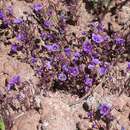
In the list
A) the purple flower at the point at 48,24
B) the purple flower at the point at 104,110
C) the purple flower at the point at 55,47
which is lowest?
the purple flower at the point at 104,110

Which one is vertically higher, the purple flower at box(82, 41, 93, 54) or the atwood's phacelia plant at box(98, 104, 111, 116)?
the purple flower at box(82, 41, 93, 54)

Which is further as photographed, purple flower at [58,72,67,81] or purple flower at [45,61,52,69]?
purple flower at [45,61,52,69]

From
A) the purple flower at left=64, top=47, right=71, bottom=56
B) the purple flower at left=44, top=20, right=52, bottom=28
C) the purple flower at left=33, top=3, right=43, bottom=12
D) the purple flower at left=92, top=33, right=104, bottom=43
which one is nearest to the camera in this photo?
the purple flower at left=64, top=47, right=71, bottom=56

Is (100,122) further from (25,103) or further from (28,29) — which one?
(28,29)

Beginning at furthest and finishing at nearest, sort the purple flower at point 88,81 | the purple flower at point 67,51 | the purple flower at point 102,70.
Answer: the purple flower at point 67,51, the purple flower at point 102,70, the purple flower at point 88,81

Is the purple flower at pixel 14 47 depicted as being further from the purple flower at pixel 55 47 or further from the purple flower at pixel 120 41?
the purple flower at pixel 120 41

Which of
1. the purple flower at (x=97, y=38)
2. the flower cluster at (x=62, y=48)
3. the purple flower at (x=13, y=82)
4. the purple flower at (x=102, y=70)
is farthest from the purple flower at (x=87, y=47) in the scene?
the purple flower at (x=13, y=82)

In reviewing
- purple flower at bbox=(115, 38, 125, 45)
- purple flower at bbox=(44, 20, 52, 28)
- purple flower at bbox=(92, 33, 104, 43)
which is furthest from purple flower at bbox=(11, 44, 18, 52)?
purple flower at bbox=(115, 38, 125, 45)

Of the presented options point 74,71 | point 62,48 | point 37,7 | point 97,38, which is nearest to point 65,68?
point 74,71

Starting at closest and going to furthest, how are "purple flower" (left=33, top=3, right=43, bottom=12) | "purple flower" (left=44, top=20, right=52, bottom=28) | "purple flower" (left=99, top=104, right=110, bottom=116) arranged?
"purple flower" (left=99, top=104, right=110, bottom=116) → "purple flower" (left=44, top=20, right=52, bottom=28) → "purple flower" (left=33, top=3, right=43, bottom=12)

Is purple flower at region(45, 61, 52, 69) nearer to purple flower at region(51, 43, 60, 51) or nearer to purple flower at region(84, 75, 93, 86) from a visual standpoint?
purple flower at region(51, 43, 60, 51)

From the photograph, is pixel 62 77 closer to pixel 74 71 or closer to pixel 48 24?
pixel 74 71

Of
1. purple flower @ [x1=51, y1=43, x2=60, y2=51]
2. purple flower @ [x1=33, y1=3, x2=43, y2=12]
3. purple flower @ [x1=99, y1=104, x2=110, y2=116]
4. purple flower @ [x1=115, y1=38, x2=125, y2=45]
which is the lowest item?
purple flower @ [x1=99, y1=104, x2=110, y2=116]
